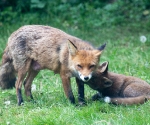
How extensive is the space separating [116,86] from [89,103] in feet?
2.38

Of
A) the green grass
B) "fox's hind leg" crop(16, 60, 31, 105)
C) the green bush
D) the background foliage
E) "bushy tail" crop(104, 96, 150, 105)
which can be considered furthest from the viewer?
the green bush

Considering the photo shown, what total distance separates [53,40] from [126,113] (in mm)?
1968

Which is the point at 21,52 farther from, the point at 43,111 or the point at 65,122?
the point at 65,122

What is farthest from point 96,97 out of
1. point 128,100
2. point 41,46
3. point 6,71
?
point 6,71

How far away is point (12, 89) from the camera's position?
8.84m

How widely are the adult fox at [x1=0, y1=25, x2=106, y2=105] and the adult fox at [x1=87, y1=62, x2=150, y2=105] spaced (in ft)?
1.26

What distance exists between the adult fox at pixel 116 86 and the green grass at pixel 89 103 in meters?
0.30

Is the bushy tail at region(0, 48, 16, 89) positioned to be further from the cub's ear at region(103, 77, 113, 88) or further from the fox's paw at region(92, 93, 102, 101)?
the cub's ear at region(103, 77, 113, 88)

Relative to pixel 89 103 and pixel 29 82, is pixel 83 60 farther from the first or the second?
pixel 29 82

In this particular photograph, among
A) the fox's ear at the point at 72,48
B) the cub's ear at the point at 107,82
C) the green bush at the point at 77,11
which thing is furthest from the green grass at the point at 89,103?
the green bush at the point at 77,11

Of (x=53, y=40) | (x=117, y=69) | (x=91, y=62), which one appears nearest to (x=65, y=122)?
(x=91, y=62)

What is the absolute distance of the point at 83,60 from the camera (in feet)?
24.1

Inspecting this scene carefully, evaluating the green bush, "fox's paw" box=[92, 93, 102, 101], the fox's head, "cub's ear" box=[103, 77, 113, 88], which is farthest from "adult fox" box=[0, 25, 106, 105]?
the green bush

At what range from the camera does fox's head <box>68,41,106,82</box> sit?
7258mm
